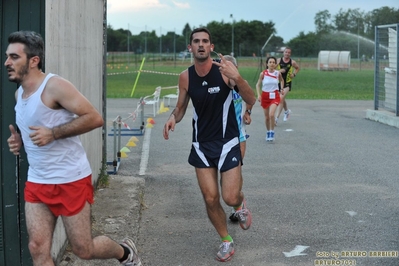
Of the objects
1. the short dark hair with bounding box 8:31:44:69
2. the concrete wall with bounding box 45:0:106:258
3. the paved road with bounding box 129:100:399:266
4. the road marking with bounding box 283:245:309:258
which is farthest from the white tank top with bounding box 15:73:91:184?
the road marking with bounding box 283:245:309:258

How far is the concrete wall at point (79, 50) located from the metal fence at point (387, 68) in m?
11.0

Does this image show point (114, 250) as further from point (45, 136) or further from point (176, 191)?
point (176, 191)

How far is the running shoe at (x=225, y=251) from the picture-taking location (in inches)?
270

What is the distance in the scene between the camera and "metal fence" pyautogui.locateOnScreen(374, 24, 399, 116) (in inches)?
777

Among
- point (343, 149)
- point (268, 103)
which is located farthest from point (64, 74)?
point (268, 103)

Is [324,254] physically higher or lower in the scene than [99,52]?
lower

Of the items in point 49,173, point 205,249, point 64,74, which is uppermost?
point 64,74

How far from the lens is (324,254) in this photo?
6.95 meters

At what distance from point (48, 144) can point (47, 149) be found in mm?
41

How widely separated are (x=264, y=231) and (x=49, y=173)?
11.1 feet

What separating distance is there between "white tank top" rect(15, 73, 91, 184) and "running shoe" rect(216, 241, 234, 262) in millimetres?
2107

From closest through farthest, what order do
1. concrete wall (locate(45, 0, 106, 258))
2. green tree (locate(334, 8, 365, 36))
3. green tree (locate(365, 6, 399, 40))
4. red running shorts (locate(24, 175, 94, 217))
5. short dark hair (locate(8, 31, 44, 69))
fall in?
1. short dark hair (locate(8, 31, 44, 69))
2. red running shorts (locate(24, 175, 94, 217))
3. concrete wall (locate(45, 0, 106, 258))
4. green tree (locate(365, 6, 399, 40))
5. green tree (locate(334, 8, 365, 36))

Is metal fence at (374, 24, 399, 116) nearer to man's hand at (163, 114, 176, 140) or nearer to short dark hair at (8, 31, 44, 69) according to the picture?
man's hand at (163, 114, 176, 140)

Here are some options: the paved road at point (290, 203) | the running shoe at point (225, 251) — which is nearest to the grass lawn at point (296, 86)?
the paved road at point (290, 203)
